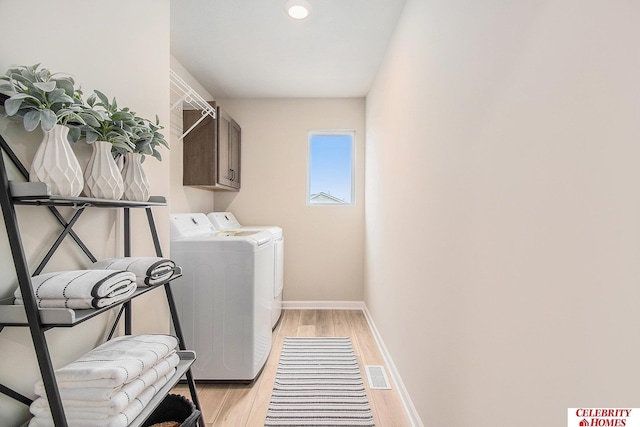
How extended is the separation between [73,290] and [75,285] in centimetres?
1

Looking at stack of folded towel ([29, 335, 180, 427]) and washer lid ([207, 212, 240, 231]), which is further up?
washer lid ([207, 212, 240, 231])

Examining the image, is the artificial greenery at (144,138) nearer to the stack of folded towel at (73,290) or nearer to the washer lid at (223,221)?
the stack of folded towel at (73,290)

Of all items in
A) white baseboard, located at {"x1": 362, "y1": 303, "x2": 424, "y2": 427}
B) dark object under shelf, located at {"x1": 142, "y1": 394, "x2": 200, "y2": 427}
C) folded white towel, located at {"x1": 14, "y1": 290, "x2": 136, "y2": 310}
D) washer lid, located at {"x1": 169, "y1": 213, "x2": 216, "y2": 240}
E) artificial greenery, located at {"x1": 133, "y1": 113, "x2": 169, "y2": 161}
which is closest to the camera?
folded white towel, located at {"x1": 14, "y1": 290, "x2": 136, "y2": 310}

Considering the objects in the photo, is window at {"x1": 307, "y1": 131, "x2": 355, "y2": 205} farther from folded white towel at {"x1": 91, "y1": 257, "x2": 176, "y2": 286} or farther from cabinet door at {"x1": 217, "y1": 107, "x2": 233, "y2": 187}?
folded white towel at {"x1": 91, "y1": 257, "x2": 176, "y2": 286}

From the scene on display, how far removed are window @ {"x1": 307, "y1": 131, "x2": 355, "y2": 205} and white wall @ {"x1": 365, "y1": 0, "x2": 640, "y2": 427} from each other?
2.33 m

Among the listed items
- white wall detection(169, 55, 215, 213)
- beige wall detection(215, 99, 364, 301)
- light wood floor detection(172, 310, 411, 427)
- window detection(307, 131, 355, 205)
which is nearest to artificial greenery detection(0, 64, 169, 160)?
light wood floor detection(172, 310, 411, 427)

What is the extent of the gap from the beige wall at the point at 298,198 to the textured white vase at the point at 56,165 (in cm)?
296

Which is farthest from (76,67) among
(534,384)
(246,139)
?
(246,139)

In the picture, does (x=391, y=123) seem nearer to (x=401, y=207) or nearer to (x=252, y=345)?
(x=401, y=207)

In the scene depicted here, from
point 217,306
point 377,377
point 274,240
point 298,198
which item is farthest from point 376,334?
point 298,198

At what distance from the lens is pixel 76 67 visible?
3.99 feet

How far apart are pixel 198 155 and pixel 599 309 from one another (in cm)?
301

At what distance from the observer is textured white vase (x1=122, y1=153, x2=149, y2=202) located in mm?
1347

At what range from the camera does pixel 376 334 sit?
303 centimetres
